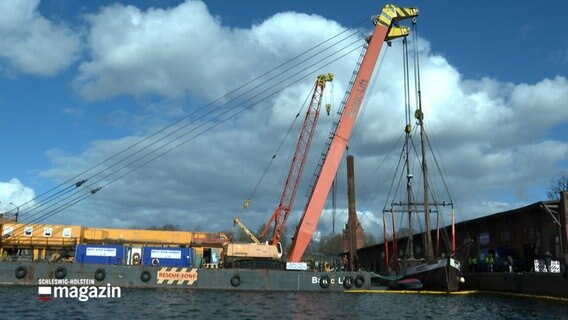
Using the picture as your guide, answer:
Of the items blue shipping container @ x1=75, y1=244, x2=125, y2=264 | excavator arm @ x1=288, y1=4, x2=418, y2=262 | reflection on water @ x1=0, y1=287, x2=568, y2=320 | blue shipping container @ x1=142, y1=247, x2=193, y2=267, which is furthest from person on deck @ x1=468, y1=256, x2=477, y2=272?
blue shipping container @ x1=75, y1=244, x2=125, y2=264

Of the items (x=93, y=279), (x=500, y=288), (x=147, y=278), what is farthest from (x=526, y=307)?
(x=93, y=279)

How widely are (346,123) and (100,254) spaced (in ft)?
75.3

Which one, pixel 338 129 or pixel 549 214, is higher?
pixel 338 129

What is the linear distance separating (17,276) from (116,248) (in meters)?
7.45

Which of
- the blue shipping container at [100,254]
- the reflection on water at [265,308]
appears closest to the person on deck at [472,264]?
the reflection on water at [265,308]

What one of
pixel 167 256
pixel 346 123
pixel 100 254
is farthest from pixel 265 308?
pixel 346 123

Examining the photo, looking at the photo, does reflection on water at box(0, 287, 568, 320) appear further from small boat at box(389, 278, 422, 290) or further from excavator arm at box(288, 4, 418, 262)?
small boat at box(389, 278, 422, 290)

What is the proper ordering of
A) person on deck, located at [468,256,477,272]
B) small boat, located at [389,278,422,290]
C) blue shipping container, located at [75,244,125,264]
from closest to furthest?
blue shipping container, located at [75,244,125,264] → small boat, located at [389,278,422,290] → person on deck, located at [468,256,477,272]

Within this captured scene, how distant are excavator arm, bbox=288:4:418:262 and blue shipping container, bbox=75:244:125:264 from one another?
14.0 metres

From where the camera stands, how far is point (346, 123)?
150ft

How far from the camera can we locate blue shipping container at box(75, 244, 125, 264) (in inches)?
1719

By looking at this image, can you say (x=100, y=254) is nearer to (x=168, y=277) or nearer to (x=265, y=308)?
(x=168, y=277)

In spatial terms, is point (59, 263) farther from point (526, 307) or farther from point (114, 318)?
point (526, 307)

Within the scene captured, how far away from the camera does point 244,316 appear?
79.8 ft
